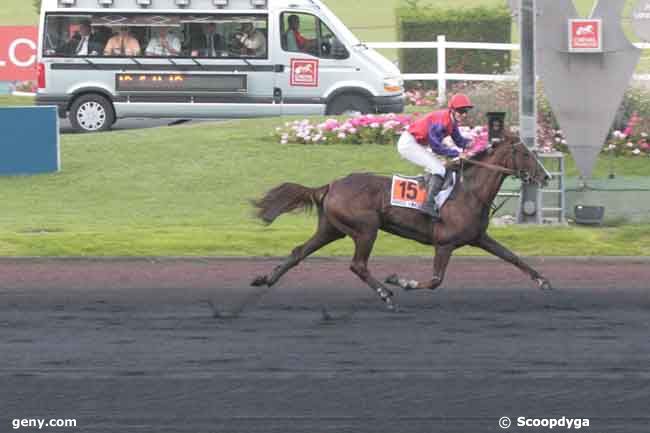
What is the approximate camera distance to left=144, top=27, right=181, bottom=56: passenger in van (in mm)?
23562

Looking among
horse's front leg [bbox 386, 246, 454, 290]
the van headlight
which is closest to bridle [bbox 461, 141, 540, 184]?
horse's front leg [bbox 386, 246, 454, 290]

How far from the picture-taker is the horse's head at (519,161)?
39.6 feet

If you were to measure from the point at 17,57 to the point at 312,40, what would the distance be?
9549 mm

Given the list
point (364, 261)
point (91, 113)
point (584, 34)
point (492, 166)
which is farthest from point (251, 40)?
point (364, 261)

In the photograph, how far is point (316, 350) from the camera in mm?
10078

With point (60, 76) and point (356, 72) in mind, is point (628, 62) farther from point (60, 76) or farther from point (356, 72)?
point (60, 76)

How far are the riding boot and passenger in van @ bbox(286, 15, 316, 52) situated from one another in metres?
11.9

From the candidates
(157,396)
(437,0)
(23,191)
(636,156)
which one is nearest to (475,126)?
(636,156)

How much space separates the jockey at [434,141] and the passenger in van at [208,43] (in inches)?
461

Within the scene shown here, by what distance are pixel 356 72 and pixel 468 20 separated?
24.6ft

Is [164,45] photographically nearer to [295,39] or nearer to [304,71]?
[295,39]

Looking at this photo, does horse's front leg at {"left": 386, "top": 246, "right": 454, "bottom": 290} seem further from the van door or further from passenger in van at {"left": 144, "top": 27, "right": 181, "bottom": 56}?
passenger in van at {"left": 144, "top": 27, "right": 181, "bottom": 56}

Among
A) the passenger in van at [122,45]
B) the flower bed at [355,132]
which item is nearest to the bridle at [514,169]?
the flower bed at [355,132]

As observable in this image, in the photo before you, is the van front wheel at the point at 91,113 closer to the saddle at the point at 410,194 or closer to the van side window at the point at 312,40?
the van side window at the point at 312,40
